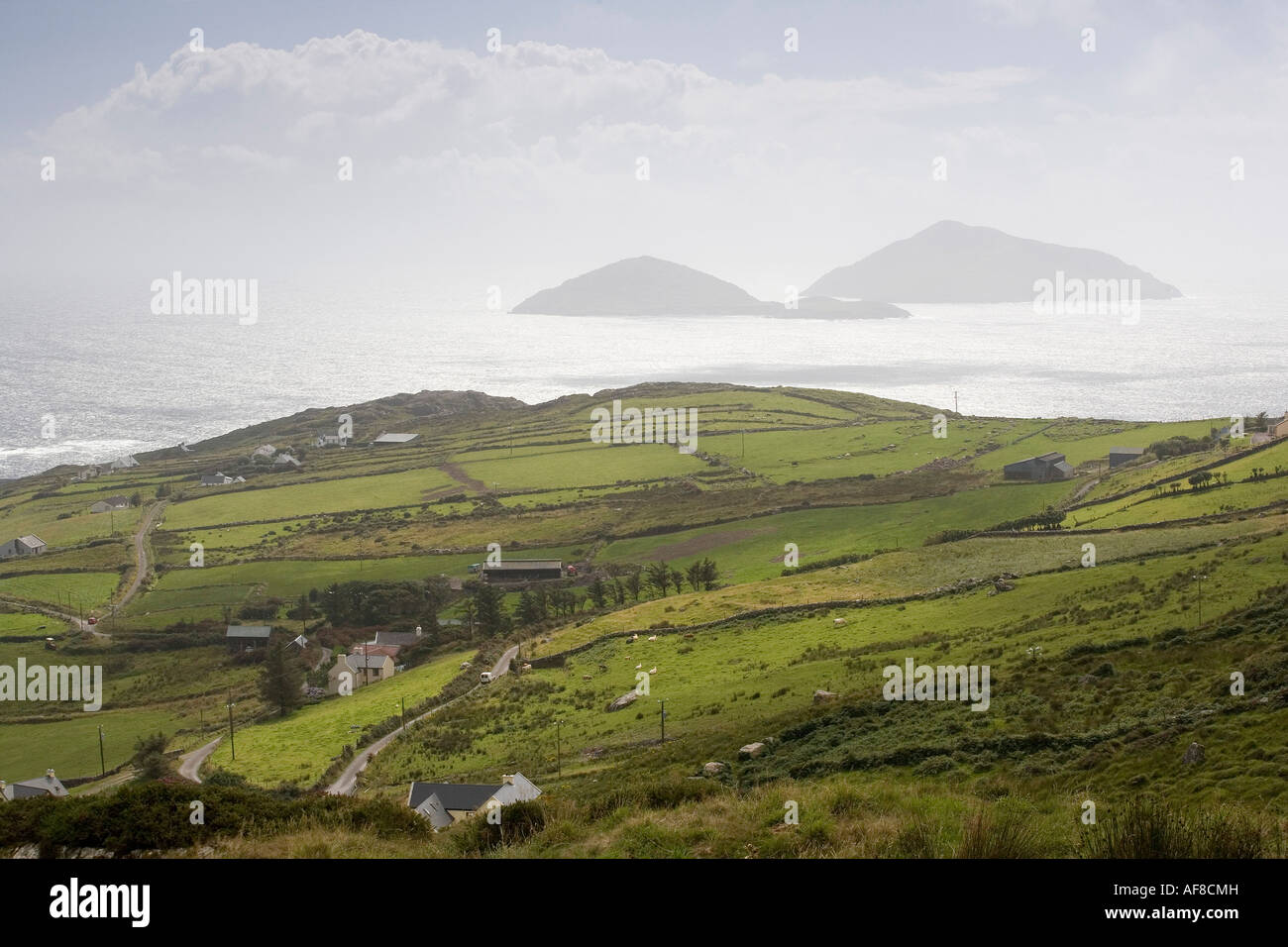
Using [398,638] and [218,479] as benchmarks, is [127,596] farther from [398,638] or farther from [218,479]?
[218,479]

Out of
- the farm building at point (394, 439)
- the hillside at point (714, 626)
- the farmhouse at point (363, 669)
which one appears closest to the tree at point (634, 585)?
the hillside at point (714, 626)

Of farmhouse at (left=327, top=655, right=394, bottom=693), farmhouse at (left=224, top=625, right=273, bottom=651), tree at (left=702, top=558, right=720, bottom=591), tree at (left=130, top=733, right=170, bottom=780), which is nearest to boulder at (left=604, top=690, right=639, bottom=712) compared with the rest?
tree at (left=130, top=733, right=170, bottom=780)

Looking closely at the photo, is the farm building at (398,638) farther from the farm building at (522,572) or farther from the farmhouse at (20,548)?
the farmhouse at (20,548)

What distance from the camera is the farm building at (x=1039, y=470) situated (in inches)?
3127

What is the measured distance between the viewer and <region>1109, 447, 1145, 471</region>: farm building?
83312 mm

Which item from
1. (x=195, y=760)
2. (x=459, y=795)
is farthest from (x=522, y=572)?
(x=459, y=795)

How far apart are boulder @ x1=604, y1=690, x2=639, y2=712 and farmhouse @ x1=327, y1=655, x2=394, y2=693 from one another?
19270mm

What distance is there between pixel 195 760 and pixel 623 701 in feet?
55.4

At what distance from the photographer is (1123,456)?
8431cm

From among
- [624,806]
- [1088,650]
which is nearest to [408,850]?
[624,806]

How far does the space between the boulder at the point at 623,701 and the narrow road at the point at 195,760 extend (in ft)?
45.5

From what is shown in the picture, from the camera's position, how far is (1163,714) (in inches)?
785
